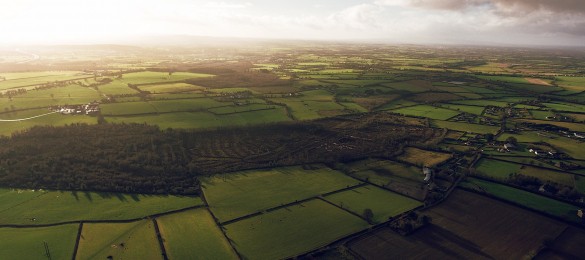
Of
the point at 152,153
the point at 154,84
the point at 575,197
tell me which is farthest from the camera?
the point at 154,84

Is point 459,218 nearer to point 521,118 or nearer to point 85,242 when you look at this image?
point 85,242

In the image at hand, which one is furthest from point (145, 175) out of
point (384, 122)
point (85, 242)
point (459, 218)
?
point (384, 122)

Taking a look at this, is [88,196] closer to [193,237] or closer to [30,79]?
[193,237]

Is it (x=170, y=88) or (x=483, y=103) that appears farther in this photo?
(x=170, y=88)

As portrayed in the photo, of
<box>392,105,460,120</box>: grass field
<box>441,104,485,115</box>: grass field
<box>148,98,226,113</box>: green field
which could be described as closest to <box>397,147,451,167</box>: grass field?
<box>392,105,460,120</box>: grass field

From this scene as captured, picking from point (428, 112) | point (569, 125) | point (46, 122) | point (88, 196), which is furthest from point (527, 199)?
point (46, 122)

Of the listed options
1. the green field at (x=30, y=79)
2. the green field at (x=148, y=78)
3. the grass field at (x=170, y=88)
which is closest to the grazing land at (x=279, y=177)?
the grass field at (x=170, y=88)

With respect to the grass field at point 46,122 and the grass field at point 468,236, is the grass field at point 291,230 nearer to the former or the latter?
the grass field at point 468,236
